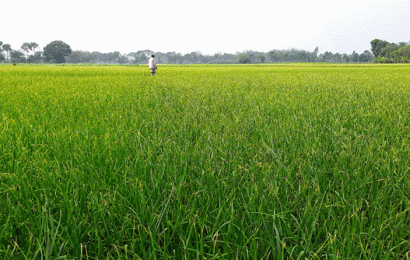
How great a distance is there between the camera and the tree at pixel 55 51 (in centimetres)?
13288

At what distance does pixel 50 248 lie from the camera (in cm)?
93

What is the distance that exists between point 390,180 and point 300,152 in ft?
2.19

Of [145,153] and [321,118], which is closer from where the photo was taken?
[145,153]

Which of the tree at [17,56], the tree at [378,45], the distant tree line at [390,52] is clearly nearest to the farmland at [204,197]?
the distant tree line at [390,52]

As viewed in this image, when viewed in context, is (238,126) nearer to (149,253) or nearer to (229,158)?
(229,158)

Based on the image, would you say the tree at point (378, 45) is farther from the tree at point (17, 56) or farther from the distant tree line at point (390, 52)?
the tree at point (17, 56)

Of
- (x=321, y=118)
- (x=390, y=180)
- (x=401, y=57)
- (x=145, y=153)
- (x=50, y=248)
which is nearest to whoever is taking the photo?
(x=50, y=248)

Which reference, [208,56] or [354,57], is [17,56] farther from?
[354,57]

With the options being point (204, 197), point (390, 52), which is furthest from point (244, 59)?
point (204, 197)

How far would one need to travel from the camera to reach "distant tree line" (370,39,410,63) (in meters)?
92.0

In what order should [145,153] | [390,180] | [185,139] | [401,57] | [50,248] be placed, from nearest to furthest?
[50,248], [390,180], [145,153], [185,139], [401,57]

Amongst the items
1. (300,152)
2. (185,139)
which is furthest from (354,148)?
(185,139)

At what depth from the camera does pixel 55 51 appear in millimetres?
132875

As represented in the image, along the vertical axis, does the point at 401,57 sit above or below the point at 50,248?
above
